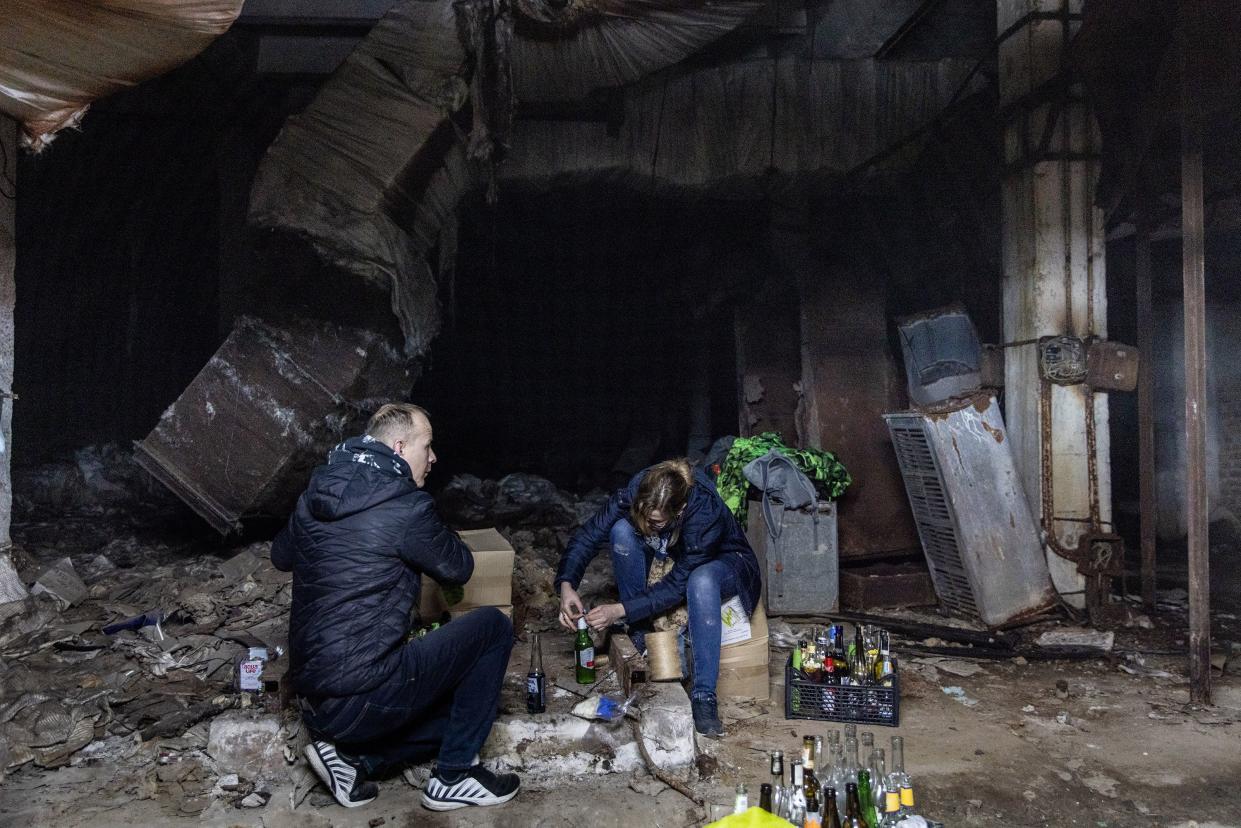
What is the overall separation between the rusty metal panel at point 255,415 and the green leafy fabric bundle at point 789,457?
2836 mm

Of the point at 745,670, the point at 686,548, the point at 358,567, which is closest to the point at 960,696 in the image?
the point at 745,670

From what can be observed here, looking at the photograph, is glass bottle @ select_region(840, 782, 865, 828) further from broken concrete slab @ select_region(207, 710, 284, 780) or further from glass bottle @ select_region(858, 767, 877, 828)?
broken concrete slab @ select_region(207, 710, 284, 780)

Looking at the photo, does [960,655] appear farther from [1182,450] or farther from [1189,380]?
[1182,450]

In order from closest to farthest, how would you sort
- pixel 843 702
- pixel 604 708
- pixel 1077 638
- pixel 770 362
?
pixel 604 708
pixel 843 702
pixel 1077 638
pixel 770 362

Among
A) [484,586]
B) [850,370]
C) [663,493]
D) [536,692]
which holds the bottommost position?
[536,692]

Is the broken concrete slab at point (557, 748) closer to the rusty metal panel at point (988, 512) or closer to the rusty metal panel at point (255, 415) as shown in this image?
the rusty metal panel at point (255, 415)

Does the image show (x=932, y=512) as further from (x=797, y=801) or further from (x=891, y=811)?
(x=797, y=801)

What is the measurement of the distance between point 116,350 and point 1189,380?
1074cm

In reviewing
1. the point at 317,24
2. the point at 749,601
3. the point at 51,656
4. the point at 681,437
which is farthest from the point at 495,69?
the point at 681,437

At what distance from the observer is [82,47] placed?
3291 millimetres

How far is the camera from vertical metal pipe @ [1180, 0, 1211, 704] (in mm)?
4070

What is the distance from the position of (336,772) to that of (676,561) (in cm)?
187

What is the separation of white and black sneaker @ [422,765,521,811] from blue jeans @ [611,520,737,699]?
3.55 feet

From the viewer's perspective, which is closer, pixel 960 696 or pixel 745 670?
pixel 745 670
